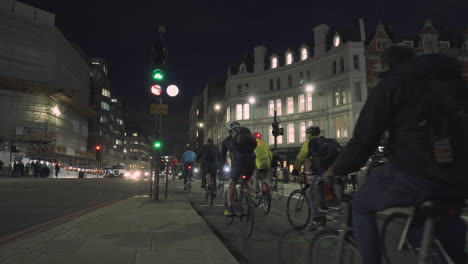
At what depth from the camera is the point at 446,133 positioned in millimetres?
1840

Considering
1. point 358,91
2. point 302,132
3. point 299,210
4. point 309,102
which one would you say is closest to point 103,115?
point 302,132

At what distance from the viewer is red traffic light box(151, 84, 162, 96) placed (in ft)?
32.7

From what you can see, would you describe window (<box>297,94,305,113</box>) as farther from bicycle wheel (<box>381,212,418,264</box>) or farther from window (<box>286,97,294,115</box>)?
bicycle wheel (<box>381,212,418,264</box>)

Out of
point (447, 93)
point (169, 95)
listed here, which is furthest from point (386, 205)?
point (169, 95)

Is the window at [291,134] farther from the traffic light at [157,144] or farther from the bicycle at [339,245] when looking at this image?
the bicycle at [339,245]

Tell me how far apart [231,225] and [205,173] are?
4.32 m

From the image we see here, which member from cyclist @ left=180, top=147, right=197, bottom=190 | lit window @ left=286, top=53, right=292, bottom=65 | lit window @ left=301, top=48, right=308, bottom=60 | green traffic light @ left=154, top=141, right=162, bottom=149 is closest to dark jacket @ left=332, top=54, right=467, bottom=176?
green traffic light @ left=154, top=141, right=162, bottom=149

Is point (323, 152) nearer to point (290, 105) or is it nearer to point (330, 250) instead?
point (330, 250)

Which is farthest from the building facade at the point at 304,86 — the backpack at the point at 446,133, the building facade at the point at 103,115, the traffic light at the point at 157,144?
the building facade at the point at 103,115

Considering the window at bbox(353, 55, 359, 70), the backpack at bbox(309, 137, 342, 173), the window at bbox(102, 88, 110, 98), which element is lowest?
the backpack at bbox(309, 137, 342, 173)

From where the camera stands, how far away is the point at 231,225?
6.78 m

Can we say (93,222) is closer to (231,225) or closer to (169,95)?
(231,225)

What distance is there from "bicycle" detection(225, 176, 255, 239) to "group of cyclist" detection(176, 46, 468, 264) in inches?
136

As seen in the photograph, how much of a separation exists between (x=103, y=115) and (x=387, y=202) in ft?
338
